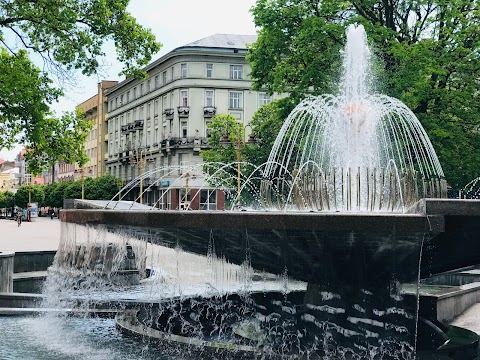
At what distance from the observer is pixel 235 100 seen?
68.9 metres

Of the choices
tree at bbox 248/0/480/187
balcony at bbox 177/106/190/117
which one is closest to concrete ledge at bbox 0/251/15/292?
tree at bbox 248/0/480/187

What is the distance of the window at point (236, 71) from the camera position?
6806cm

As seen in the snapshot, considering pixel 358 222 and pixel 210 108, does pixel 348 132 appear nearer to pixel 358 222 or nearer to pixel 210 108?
pixel 358 222

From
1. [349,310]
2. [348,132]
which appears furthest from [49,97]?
[349,310]

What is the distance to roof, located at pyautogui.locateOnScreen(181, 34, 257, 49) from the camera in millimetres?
68188

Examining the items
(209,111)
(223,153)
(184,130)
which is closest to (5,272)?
(223,153)

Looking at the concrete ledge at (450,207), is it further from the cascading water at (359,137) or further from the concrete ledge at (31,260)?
the concrete ledge at (31,260)

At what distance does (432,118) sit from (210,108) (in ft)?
159

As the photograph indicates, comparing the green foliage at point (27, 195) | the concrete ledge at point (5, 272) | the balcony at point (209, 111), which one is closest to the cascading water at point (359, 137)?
the concrete ledge at point (5, 272)

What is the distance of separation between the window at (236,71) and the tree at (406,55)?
44123 mm

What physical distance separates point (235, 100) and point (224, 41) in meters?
6.53

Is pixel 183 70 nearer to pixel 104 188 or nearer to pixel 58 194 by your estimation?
pixel 104 188

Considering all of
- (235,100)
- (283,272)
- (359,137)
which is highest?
(235,100)

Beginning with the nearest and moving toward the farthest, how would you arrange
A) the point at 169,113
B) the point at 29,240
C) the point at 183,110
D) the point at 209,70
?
the point at 29,240
the point at 209,70
the point at 183,110
the point at 169,113
